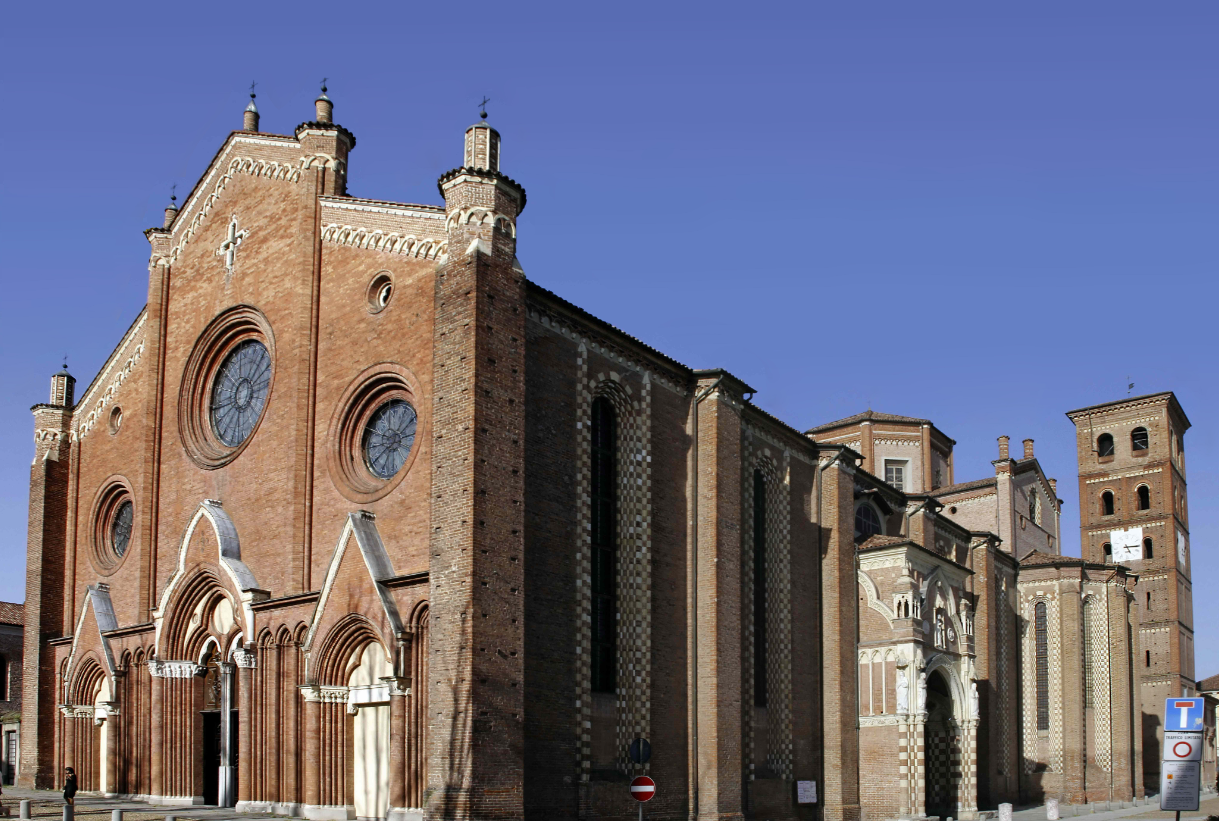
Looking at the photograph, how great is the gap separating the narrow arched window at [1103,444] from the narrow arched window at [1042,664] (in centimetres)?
1987

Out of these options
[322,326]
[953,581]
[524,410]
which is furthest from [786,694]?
[322,326]

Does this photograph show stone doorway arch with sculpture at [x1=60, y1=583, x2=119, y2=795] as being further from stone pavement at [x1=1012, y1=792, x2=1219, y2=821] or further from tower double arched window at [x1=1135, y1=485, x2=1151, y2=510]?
tower double arched window at [x1=1135, y1=485, x2=1151, y2=510]

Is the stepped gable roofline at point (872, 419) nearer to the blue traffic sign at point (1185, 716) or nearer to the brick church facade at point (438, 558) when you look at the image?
the brick church facade at point (438, 558)

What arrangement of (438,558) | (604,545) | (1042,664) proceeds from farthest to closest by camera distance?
(1042,664)
(604,545)
(438,558)

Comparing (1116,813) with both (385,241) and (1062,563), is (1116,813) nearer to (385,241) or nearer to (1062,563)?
(1062,563)

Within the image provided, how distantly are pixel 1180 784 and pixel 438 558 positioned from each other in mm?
11233

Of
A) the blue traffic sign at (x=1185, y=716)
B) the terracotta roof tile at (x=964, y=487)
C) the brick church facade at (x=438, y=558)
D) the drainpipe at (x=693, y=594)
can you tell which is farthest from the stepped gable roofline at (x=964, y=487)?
the blue traffic sign at (x=1185, y=716)

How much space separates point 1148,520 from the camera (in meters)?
58.4

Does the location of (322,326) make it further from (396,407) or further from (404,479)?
(404,479)

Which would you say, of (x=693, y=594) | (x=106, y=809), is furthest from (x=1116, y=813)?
(x=106, y=809)

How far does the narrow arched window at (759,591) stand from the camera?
28656mm

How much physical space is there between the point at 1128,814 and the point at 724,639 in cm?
1940

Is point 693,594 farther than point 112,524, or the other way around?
point 112,524

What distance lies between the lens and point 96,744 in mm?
27578
